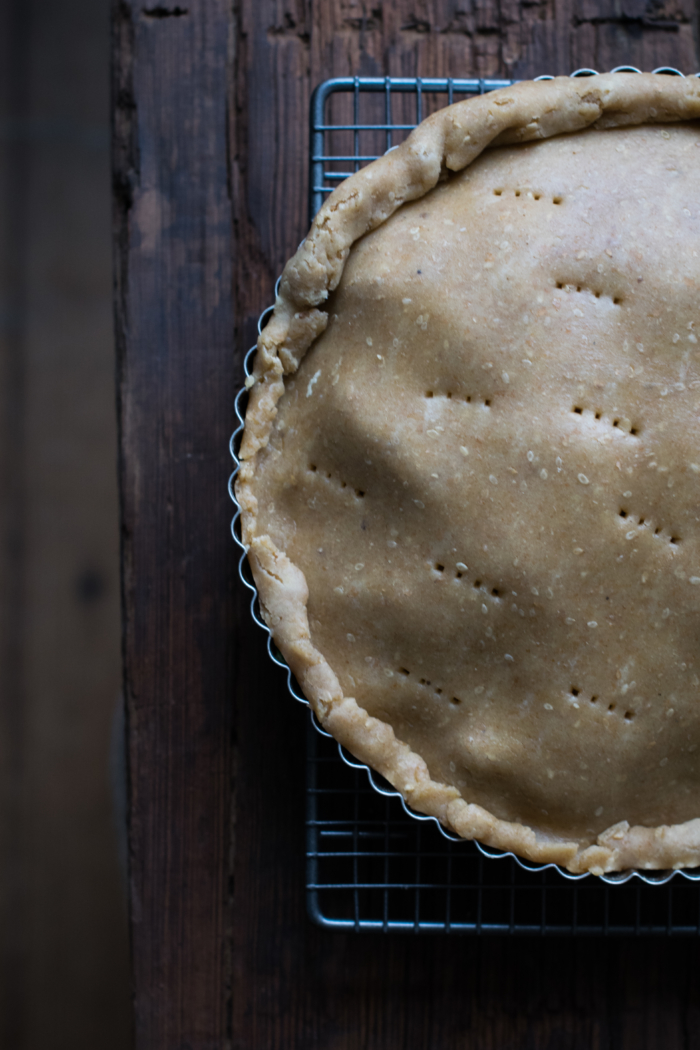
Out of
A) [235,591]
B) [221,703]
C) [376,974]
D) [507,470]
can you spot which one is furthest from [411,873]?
[507,470]

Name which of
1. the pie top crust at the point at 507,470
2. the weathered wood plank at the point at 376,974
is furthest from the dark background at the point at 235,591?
the pie top crust at the point at 507,470

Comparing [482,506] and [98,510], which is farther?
[98,510]

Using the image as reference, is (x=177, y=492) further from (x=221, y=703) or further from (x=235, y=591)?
(x=221, y=703)

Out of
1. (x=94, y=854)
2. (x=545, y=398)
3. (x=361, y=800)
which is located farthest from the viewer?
(x=94, y=854)

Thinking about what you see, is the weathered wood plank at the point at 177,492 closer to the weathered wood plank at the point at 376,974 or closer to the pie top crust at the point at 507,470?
the weathered wood plank at the point at 376,974

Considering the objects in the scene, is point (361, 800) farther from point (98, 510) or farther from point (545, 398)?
point (98, 510)

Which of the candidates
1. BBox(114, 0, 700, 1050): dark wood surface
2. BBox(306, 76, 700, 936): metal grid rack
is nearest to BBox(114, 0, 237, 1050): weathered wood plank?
BBox(114, 0, 700, 1050): dark wood surface

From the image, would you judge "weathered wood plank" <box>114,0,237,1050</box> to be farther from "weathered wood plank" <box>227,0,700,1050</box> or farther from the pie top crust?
the pie top crust

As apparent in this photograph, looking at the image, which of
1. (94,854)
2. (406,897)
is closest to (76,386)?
(94,854)
